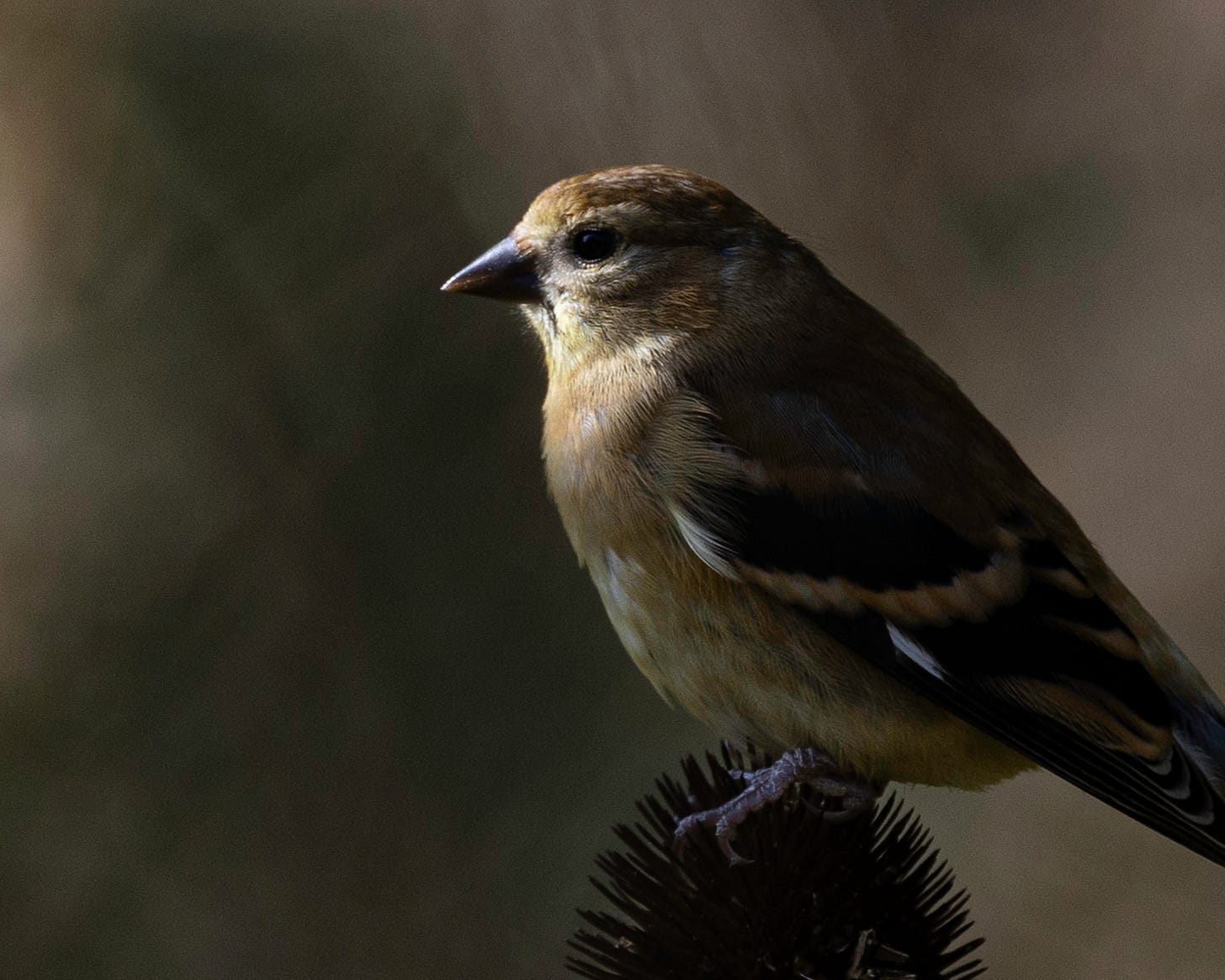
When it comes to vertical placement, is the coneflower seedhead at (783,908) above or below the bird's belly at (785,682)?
below

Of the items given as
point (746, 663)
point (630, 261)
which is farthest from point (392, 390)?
point (746, 663)

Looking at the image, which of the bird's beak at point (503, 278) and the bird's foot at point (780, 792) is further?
the bird's beak at point (503, 278)

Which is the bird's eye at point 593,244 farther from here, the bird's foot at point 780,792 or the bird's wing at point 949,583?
the bird's foot at point 780,792

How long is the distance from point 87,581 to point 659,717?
1833 mm

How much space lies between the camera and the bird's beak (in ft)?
9.02

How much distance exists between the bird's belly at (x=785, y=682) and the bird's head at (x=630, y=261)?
57 cm

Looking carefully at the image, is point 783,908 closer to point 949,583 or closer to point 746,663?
point 746,663

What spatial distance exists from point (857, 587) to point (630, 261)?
2.76ft

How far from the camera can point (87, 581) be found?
14.1 ft

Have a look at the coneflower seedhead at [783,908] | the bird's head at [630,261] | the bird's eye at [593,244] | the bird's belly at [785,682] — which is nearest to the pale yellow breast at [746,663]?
the bird's belly at [785,682]

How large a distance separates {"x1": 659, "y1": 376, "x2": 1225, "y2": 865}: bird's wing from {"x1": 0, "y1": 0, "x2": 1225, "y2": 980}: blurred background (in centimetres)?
195

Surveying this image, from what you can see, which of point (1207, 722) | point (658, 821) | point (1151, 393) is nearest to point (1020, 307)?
point (1151, 393)

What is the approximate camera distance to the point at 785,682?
226cm

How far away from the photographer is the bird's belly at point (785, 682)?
2.25m
